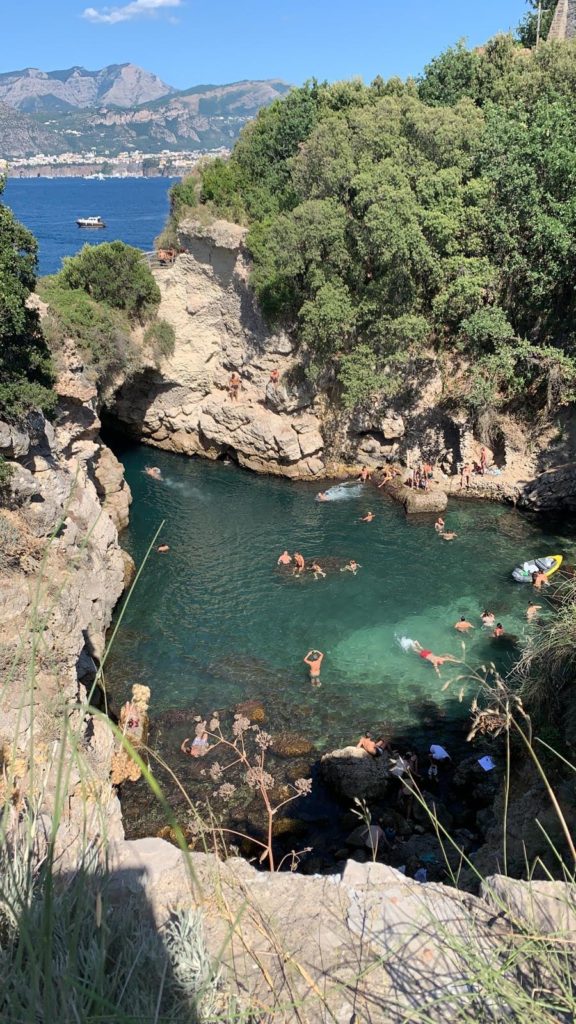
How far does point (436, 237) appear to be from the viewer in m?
23.0

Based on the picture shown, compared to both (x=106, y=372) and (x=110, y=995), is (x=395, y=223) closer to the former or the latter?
(x=106, y=372)

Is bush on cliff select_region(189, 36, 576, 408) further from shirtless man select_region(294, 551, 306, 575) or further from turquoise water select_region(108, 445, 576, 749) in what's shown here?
shirtless man select_region(294, 551, 306, 575)

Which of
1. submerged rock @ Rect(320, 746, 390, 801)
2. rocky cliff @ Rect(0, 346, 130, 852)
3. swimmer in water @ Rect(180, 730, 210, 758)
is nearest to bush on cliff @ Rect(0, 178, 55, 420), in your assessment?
rocky cliff @ Rect(0, 346, 130, 852)

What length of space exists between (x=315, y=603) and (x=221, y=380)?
14210mm

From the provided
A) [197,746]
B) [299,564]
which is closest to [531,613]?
[299,564]

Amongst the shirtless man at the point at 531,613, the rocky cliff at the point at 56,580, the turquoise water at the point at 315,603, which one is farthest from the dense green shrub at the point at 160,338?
the shirtless man at the point at 531,613

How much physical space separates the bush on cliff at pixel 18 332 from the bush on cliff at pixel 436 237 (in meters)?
11.6

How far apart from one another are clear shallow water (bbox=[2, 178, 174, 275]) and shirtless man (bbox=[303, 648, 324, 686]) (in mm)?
33745

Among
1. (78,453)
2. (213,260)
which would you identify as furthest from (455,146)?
(78,453)

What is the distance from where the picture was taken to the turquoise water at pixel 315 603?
1602 cm

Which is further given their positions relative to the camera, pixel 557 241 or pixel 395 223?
pixel 395 223

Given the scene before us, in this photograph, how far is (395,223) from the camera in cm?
2216

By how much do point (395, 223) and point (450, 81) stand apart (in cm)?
1247

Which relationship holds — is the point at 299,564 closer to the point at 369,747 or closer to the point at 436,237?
the point at 369,747
